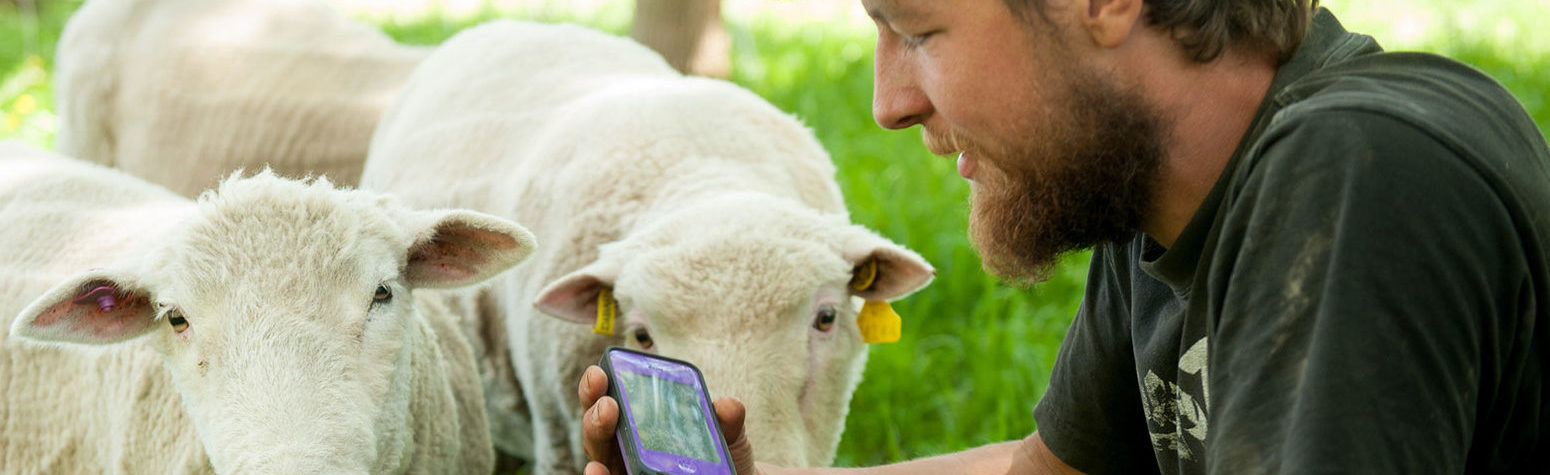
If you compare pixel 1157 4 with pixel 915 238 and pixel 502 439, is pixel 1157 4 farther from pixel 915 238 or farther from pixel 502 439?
pixel 915 238

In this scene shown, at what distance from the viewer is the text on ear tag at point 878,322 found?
3.79 meters

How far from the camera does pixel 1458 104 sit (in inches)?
64.1

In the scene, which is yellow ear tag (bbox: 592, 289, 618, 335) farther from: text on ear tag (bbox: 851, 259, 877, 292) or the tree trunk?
the tree trunk

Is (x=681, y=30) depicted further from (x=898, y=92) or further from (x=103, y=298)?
(x=898, y=92)

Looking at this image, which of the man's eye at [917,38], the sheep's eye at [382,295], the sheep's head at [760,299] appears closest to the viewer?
the man's eye at [917,38]

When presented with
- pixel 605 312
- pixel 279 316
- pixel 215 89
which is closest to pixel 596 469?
pixel 279 316

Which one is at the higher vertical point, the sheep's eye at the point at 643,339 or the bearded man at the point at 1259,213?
the bearded man at the point at 1259,213

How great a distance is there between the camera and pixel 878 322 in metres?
3.80

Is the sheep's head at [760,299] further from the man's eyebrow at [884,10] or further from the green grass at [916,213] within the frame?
the man's eyebrow at [884,10]

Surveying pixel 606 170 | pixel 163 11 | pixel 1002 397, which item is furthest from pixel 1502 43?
pixel 163 11

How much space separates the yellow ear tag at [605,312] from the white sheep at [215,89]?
273 cm

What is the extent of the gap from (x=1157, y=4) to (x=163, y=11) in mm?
5815

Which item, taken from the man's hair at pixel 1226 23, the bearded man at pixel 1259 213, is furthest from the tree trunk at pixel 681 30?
the man's hair at pixel 1226 23

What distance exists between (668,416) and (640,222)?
1.74 m
